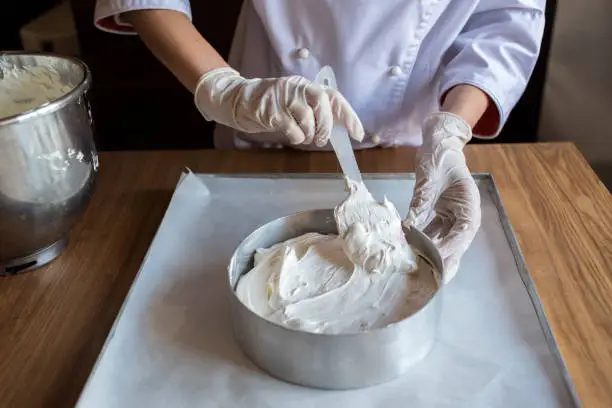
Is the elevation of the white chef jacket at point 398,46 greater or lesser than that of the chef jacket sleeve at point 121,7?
lesser

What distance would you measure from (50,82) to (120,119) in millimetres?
1386

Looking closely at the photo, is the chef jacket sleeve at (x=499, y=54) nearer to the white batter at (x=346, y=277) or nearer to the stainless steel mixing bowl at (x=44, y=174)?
the white batter at (x=346, y=277)

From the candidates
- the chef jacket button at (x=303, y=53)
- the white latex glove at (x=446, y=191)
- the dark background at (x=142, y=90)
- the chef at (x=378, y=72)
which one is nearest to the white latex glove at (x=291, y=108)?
the chef at (x=378, y=72)

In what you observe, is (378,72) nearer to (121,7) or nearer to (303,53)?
(303,53)

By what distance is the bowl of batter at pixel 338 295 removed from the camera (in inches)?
26.8

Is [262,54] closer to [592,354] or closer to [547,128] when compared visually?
[592,354]

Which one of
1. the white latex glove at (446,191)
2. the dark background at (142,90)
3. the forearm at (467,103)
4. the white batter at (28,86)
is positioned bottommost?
the dark background at (142,90)

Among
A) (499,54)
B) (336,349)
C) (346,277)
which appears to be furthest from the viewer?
(499,54)

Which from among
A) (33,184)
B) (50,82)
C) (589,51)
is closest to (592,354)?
(33,184)

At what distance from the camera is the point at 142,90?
224cm

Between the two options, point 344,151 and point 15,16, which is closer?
point 344,151

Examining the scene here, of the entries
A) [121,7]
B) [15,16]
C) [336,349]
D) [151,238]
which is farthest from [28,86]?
[15,16]

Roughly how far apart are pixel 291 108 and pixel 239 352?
1.01 feet

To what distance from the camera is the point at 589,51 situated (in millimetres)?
1689
